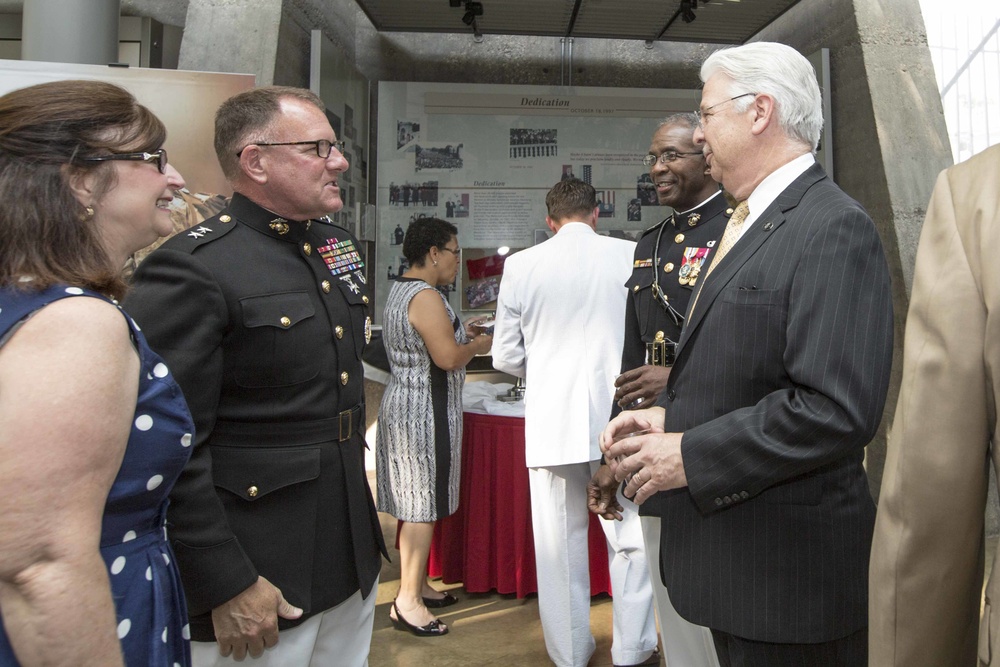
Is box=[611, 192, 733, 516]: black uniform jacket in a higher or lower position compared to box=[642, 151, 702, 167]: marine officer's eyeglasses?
lower

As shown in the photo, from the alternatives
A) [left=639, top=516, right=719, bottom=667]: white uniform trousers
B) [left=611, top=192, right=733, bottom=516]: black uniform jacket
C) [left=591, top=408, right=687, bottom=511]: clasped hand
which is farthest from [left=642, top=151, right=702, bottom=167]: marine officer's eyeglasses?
[left=591, top=408, right=687, bottom=511]: clasped hand

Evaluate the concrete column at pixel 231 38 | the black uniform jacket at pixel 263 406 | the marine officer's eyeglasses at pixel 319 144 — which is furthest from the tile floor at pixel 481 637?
the concrete column at pixel 231 38

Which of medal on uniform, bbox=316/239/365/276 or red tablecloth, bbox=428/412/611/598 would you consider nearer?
medal on uniform, bbox=316/239/365/276

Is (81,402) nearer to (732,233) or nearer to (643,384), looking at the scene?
(732,233)

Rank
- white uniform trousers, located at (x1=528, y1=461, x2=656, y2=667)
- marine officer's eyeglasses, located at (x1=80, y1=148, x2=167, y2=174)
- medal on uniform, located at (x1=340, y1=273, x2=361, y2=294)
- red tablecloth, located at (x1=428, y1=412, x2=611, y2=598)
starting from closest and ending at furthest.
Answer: marine officer's eyeglasses, located at (x1=80, y1=148, x2=167, y2=174)
medal on uniform, located at (x1=340, y1=273, x2=361, y2=294)
white uniform trousers, located at (x1=528, y1=461, x2=656, y2=667)
red tablecloth, located at (x1=428, y1=412, x2=611, y2=598)

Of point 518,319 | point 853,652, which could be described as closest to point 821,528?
point 853,652

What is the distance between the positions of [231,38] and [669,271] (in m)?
3.13

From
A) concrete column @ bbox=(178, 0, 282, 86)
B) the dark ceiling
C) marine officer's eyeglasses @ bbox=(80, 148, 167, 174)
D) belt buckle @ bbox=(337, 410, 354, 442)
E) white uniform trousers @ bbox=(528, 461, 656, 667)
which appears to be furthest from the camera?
the dark ceiling

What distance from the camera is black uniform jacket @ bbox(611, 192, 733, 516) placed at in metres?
2.55

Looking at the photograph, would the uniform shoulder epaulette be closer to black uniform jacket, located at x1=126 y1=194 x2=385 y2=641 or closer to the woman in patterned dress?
black uniform jacket, located at x1=126 y1=194 x2=385 y2=641

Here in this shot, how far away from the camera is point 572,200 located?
3.36m

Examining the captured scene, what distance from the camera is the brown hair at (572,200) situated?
3357 millimetres

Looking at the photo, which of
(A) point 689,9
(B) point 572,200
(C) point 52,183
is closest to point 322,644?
(C) point 52,183

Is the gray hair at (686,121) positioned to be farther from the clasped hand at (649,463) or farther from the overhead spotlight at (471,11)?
the overhead spotlight at (471,11)
